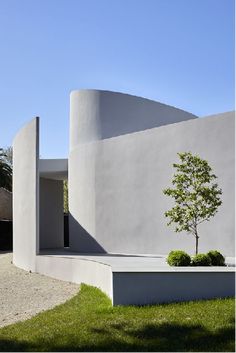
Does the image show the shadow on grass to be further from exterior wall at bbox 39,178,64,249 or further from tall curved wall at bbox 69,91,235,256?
exterior wall at bbox 39,178,64,249

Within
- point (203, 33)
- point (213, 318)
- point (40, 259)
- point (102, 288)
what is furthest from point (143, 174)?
point (213, 318)

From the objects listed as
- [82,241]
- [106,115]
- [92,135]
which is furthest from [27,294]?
[106,115]

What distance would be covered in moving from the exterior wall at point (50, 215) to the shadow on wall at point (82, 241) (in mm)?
3103

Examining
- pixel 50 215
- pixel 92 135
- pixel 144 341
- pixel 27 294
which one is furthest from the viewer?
pixel 50 215

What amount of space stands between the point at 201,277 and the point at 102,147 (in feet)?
31.8

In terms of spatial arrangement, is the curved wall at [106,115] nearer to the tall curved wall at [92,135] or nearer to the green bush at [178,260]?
the tall curved wall at [92,135]

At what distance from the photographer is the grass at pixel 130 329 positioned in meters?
5.77

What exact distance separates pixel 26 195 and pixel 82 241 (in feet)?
9.69

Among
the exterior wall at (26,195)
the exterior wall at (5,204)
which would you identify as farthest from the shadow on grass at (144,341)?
the exterior wall at (5,204)

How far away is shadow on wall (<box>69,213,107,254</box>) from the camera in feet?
56.0

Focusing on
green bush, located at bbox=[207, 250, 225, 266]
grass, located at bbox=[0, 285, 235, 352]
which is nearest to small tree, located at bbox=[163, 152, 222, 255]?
green bush, located at bbox=[207, 250, 225, 266]

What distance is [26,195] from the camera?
685 inches

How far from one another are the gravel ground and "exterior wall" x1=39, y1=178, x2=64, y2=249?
14.4 feet

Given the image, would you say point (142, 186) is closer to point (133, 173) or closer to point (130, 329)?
point (133, 173)
